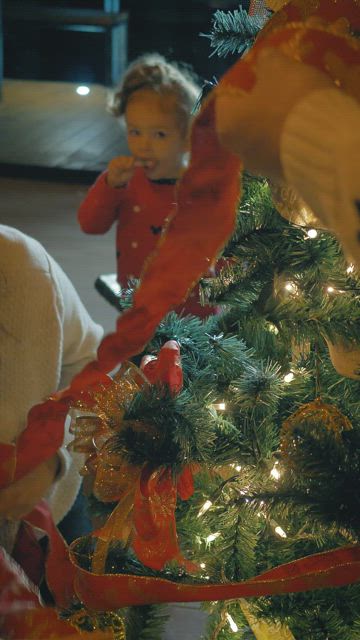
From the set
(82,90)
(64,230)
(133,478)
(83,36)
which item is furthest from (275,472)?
(83,36)

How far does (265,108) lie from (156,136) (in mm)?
1417

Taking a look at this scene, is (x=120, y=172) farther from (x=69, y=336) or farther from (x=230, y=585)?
(x=230, y=585)

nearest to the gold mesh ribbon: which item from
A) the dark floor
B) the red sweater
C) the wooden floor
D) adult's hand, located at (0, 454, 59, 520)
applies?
adult's hand, located at (0, 454, 59, 520)

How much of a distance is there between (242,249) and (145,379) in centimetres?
16

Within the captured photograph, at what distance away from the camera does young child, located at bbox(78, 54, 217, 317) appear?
1.86m

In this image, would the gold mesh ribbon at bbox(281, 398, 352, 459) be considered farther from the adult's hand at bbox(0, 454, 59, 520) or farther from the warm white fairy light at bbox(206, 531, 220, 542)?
the adult's hand at bbox(0, 454, 59, 520)

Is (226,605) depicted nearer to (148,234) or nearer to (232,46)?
(232,46)

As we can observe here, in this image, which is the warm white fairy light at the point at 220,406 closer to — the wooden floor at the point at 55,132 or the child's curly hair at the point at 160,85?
the child's curly hair at the point at 160,85

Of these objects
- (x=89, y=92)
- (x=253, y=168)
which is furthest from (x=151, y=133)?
(x=89, y=92)

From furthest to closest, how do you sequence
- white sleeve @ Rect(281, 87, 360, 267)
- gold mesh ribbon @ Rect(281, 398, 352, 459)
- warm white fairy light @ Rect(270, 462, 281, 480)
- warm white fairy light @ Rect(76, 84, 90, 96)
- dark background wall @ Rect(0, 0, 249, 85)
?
dark background wall @ Rect(0, 0, 249, 85)
warm white fairy light @ Rect(76, 84, 90, 96)
warm white fairy light @ Rect(270, 462, 281, 480)
gold mesh ribbon @ Rect(281, 398, 352, 459)
white sleeve @ Rect(281, 87, 360, 267)

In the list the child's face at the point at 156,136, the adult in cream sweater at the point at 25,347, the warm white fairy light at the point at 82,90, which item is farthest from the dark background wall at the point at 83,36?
the adult in cream sweater at the point at 25,347

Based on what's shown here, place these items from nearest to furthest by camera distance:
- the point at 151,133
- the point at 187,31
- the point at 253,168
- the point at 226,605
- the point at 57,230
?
the point at 253,168
the point at 226,605
the point at 151,133
the point at 57,230
the point at 187,31

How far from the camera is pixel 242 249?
75cm

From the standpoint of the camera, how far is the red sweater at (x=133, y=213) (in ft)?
6.14
